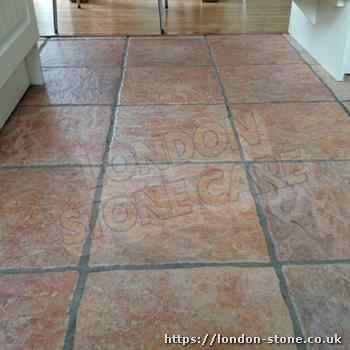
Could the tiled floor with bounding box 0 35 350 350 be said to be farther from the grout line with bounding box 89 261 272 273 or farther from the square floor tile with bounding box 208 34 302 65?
the square floor tile with bounding box 208 34 302 65

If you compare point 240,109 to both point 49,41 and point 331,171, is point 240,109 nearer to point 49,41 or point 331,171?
point 331,171

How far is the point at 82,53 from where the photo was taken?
240 centimetres

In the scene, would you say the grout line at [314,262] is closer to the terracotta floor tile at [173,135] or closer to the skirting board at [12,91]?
the terracotta floor tile at [173,135]

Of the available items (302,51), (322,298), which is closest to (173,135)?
(322,298)

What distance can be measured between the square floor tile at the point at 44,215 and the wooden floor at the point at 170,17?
1.67m

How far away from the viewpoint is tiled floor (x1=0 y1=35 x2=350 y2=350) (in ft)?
2.93

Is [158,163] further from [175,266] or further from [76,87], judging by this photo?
[76,87]

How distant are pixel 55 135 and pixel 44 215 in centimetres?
48

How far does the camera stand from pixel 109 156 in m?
1.45

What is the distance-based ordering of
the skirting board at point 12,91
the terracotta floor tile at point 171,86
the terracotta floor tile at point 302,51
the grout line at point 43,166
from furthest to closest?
1. the terracotta floor tile at point 302,51
2. the terracotta floor tile at point 171,86
3. the skirting board at point 12,91
4. the grout line at point 43,166

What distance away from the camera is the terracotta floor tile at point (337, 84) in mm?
1870

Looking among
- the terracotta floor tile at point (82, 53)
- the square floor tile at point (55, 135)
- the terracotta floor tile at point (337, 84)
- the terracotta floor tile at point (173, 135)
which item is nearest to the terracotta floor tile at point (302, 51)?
the terracotta floor tile at point (337, 84)

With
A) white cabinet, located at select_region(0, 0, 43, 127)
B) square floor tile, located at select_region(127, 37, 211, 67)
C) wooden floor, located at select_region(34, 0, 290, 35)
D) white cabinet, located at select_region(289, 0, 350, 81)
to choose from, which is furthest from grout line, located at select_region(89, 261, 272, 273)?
wooden floor, located at select_region(34, 0, 290, 35)

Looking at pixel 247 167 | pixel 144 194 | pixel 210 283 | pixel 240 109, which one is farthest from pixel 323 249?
pixel 240 109
